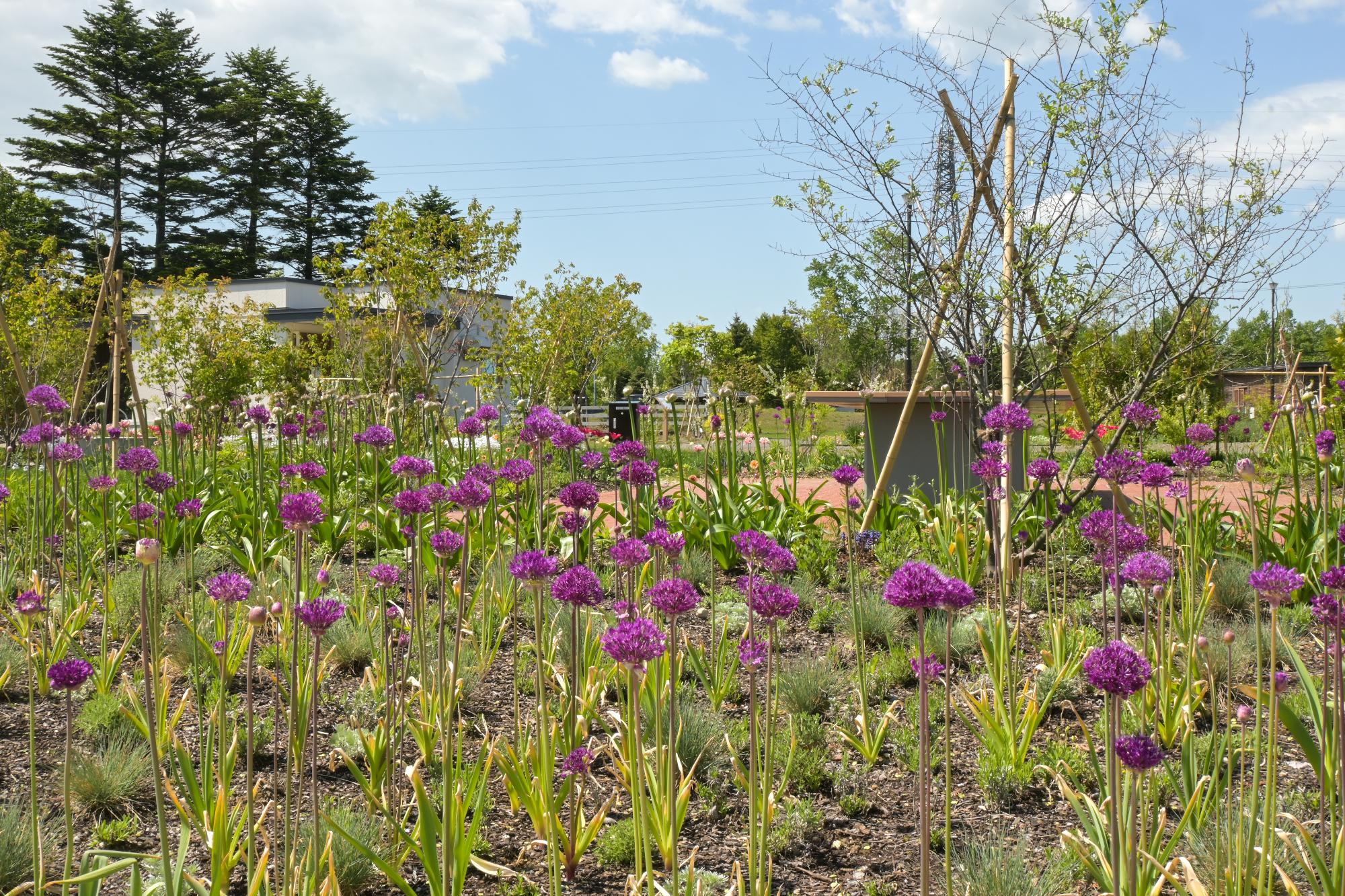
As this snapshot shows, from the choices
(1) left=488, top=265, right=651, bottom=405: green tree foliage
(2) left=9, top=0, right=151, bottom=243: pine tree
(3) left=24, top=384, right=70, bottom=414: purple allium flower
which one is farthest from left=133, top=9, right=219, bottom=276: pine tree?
(3) left=24, top=384, right=70, bottom=414: purple allium flower

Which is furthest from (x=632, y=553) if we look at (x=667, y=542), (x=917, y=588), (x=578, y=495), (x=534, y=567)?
(x=917, y=588)

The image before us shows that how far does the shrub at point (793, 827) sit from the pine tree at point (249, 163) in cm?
4011

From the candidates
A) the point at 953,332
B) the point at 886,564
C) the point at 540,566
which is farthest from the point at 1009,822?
the point at 953,332

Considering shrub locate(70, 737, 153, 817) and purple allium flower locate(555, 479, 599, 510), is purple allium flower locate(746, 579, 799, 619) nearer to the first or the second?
purple allium flower locate(555, 479, 599, 510)

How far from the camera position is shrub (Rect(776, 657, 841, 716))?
334 cm

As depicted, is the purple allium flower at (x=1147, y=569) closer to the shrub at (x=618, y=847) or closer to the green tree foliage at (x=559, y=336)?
the shrub at (x=618, y=847)

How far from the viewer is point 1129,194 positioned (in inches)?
201

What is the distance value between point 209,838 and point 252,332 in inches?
702

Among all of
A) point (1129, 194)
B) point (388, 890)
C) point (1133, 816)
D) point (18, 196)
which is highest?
point (18, 196)

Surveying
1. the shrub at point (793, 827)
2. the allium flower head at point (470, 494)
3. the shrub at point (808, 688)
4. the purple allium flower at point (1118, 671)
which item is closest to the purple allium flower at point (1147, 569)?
the purple allium flower at point (1118, 671)

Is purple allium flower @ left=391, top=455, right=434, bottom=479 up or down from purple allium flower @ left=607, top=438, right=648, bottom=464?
down

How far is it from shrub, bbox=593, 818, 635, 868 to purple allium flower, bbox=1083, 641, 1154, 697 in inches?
55.7

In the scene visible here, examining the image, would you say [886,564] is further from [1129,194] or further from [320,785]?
[320,785]

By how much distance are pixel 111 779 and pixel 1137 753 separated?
2.70 meters
